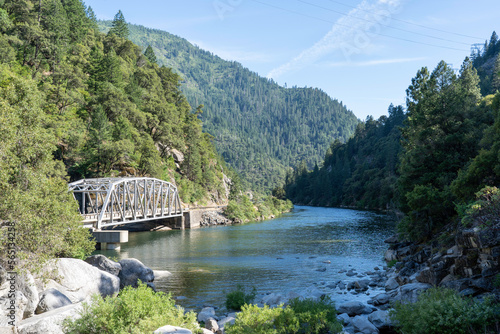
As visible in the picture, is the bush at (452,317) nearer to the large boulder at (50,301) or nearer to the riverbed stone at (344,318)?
the riverbed stone at (344,318)

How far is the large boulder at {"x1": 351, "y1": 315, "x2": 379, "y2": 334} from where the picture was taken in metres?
12.2

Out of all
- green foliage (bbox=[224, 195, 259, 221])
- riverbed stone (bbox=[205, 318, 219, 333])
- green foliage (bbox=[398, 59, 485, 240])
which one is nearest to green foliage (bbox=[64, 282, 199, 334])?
riverbed stone (bbox=[205, 318, 219, 333])

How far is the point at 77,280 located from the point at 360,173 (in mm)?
105826

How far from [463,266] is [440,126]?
16.5 m

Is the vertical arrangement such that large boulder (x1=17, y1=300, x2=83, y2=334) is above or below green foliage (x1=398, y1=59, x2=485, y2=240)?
below

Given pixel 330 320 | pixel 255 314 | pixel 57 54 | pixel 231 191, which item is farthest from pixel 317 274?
pixel 231 191

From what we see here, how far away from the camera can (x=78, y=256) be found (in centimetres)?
2112

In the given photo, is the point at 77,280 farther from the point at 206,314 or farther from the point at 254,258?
the point at 254,258

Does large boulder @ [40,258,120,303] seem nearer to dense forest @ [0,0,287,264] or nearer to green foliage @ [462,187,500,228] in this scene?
dense forest @ [0,0,287,264]

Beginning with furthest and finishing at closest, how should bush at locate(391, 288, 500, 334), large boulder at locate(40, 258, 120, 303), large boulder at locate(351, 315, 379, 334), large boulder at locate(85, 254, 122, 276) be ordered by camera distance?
large boulder at locate(85, 254, 122, 276)
large boulder at locate(40, 258, 120, 303)
large boulder at locate(351, 315, 379, 334)
bush at locate(391, 288, 500, 334)

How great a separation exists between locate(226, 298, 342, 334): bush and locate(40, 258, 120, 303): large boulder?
8.50 m

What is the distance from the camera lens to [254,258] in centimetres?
2914

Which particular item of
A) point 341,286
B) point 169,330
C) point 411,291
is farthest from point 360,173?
point 169,330

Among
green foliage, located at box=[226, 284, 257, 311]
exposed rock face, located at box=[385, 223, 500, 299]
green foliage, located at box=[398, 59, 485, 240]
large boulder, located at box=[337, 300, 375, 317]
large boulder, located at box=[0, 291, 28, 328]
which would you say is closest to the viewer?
large boulder, located at box=[0, 291, 28, 328]
